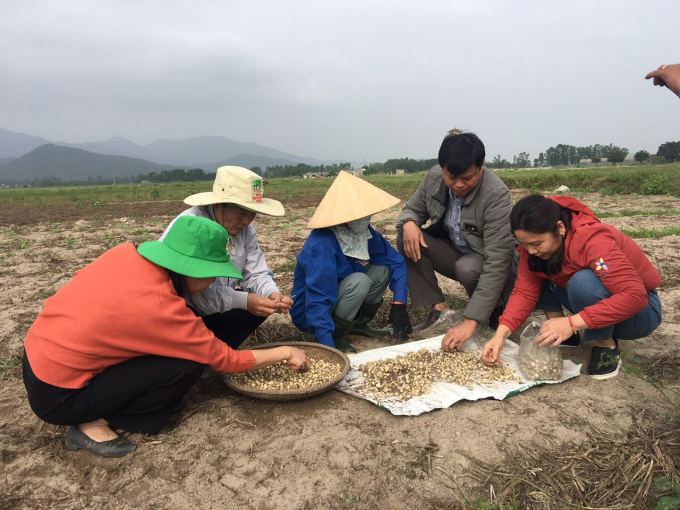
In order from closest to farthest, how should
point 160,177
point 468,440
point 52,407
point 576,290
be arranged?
point 52,407 < point 468,440 < point 576,290 < point 160,177

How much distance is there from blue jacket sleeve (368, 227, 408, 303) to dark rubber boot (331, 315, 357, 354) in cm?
49

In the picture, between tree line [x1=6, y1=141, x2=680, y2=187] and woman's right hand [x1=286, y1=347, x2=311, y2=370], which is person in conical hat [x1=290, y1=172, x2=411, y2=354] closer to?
woman's right hand [x1=286, y1=347, x2=311, y2=370]

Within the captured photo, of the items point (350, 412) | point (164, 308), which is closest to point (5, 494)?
point (164, 308)

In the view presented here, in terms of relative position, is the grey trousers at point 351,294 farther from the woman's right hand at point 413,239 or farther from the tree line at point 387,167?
the tree line at point 387,167

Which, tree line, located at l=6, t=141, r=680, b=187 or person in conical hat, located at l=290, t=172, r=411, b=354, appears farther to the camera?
tree line, located at l=6, t=141, r=680, b=187

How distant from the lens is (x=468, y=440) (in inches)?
88.7

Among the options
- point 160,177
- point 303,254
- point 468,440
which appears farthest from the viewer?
point 160,177

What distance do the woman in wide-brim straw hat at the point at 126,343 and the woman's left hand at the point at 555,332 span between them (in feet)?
5.43

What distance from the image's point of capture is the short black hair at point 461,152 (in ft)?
10.0

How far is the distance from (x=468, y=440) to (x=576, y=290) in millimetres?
1163

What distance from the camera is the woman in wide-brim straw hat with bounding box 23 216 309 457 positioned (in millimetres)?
1942

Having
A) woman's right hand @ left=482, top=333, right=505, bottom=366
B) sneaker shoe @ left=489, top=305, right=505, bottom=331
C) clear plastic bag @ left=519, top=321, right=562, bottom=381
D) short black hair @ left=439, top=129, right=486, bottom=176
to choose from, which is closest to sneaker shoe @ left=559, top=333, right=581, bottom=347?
sneaker shoe @ left=489, top=305, right=505, bottom=331

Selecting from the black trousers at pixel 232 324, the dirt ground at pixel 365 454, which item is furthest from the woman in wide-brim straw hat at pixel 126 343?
the black trousers at pixel 232 324

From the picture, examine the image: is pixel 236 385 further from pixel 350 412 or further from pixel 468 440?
pixel 468 440
